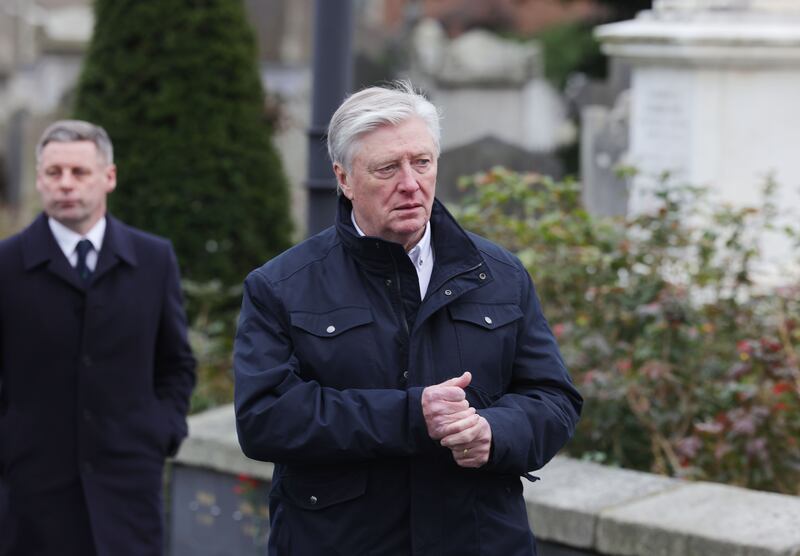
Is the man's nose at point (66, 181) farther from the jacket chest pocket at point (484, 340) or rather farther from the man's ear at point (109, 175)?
the jacket chest pocket at point (484, 340)

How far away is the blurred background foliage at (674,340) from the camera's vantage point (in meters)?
5.21

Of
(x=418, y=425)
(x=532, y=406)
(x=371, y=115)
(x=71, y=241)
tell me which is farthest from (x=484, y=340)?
(x=71, y=241)

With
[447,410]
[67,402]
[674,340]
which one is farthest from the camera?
[674,340]

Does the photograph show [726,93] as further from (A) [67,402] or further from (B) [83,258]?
(A) [67,402]

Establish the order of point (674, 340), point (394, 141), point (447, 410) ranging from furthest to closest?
point (674, 340), point (394, 141), point (447, 410)

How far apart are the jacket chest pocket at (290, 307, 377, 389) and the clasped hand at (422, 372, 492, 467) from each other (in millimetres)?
202

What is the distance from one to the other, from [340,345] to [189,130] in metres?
5.81

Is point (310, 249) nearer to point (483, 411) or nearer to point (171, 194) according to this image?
point (483, 411)

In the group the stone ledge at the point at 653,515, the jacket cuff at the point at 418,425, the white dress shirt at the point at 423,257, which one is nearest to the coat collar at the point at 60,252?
the stone ledge at the point at 653,515

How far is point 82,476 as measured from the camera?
4.58m

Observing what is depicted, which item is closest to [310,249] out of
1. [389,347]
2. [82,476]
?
[389,347]

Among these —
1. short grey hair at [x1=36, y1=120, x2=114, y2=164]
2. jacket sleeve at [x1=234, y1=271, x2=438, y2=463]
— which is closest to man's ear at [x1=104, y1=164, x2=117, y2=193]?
short grey hair at [x1=36, y1=120, x2=114, y2=164]

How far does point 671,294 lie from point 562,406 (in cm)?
244

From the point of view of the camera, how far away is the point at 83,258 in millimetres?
4684
